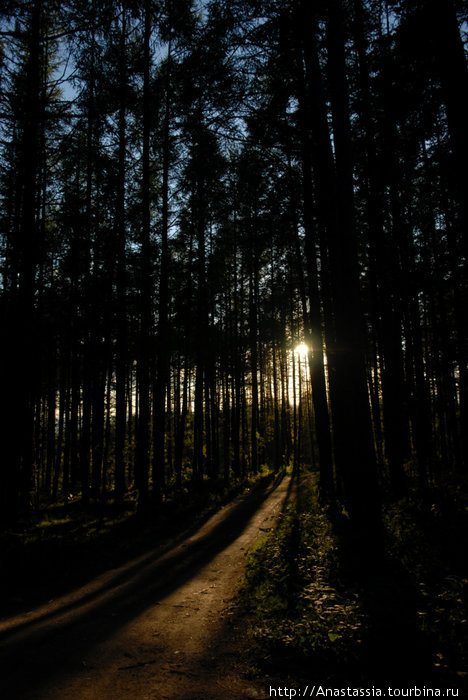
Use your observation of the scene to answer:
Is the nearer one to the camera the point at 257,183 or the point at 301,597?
the point at 301,597

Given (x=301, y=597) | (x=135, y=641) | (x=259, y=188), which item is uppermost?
(x=259, y=188)

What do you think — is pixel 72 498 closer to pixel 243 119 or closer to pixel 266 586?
pixel 266 586

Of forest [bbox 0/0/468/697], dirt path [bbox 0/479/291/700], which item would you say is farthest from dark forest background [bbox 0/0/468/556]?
dirt path [bbox 0/479/291/700]

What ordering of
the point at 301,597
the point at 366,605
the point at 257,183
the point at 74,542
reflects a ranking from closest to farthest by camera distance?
1. the point at 366,605
2. the point at 301,597
3. the point at 74,542
4. the point at 257,183

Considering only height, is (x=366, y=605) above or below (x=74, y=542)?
above

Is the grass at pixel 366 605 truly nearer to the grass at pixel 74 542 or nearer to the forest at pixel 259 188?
the forest at pixel 259 188

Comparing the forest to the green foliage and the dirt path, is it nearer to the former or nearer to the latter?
the green foliage

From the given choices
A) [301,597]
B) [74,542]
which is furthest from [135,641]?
[74,542]

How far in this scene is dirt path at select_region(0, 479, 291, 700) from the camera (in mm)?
3207

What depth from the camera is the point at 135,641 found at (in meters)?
4.14

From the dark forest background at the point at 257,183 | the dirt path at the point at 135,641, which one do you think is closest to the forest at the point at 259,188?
the dark forest background at the point at 257,183

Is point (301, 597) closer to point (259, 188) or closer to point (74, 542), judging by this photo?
point (74, 542)

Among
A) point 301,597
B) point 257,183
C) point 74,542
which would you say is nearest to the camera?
point 301,597

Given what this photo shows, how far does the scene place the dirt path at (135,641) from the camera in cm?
321
